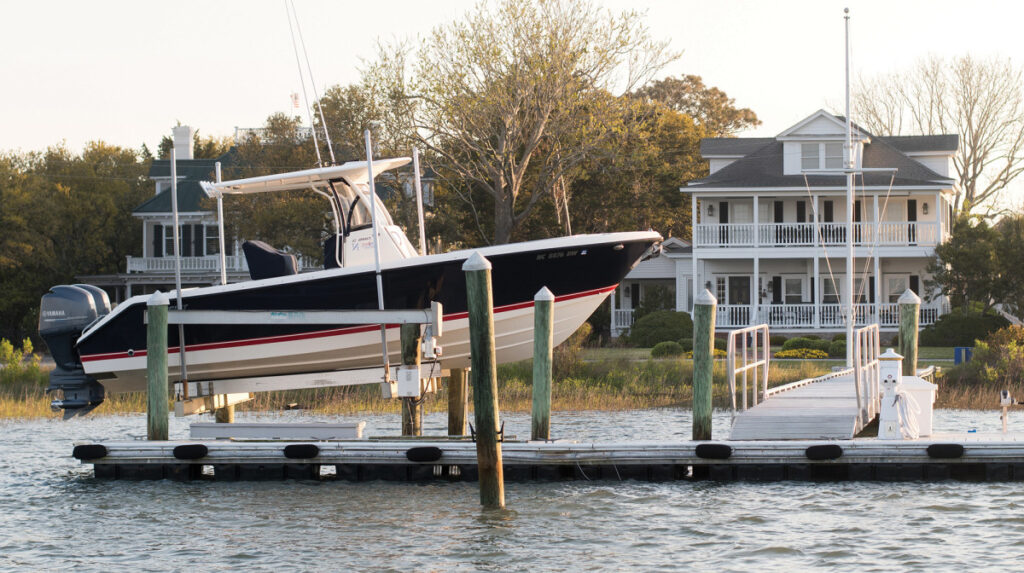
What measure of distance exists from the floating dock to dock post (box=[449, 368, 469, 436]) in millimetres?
2762

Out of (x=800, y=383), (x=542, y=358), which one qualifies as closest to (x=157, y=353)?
(x=542, y=358)

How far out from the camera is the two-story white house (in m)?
41.6

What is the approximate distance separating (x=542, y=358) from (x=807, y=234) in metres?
29.5

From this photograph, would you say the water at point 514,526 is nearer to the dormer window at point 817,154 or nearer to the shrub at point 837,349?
the shrub at point 837,349

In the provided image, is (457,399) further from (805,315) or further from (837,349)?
(805,315)

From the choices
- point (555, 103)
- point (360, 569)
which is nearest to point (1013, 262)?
point (555, 103)

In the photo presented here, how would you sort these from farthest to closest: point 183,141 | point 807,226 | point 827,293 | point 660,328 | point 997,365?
point 183,141, point 827,293, point 807,226, point 660,328, point 997,365

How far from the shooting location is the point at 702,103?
198 feet

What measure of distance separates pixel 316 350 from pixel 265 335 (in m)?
0.67

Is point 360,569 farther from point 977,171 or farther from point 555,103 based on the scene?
point 977,171

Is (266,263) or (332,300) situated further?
(266,263)

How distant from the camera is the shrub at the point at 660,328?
1470 inches

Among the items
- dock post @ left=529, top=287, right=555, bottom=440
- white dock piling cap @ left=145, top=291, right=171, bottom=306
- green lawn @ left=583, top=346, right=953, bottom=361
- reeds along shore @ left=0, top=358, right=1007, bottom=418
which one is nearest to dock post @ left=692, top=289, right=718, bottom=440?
dock post @ left=529, top=287, right=555, bottom=440

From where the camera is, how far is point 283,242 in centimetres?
4125
